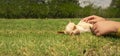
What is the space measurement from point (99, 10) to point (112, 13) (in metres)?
0.59

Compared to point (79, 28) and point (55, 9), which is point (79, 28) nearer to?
point (79, 28)

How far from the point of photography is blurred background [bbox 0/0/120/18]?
15.8 m

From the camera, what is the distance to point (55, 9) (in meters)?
16.5

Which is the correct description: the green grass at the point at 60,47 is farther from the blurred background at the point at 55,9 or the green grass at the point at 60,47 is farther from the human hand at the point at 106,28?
the blurred background at the point at 55,9

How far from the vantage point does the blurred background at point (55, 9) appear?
15.8 meters

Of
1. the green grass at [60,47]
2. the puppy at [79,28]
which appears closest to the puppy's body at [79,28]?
the puppy at [79,28]

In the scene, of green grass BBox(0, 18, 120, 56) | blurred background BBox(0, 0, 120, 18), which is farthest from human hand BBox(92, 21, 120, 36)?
blurred background BBox(0, 0, 120, 18)

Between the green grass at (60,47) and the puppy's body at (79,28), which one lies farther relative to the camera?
the puppy's body at (79,28)

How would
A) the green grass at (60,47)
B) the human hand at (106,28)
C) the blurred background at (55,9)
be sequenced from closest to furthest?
1. the green grass at (60,47)
2. the human hand at (106,28)
3. the blurred background at (55,9)

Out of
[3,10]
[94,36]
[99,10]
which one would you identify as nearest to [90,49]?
[94,36]

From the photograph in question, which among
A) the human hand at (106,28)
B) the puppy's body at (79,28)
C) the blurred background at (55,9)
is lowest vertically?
the blurred background at (55,9)

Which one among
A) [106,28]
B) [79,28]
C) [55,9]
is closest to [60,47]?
[106,28]

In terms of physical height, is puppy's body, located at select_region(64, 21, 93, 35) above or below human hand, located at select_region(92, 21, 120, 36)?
below

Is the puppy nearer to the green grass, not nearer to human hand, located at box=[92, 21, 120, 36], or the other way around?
human hand, located at box=[92, 21, 120, 36]
